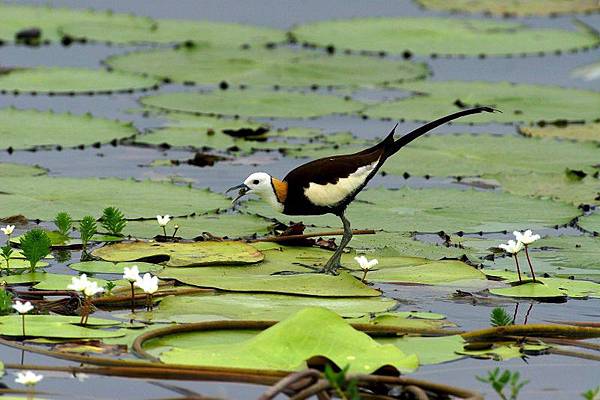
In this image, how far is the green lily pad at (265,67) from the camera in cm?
1202

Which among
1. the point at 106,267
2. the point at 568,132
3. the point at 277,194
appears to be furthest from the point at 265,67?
the point at 106,267

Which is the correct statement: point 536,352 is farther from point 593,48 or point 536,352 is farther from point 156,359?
point 593,48

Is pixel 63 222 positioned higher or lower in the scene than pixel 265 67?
lower

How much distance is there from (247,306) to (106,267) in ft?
3.09

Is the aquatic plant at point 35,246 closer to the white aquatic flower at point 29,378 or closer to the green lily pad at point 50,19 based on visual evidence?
the white aquatic flower at point 29,378

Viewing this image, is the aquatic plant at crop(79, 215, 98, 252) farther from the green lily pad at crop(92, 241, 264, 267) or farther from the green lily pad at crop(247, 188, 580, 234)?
the green lily pad at crop(247, 188, 580, 234)

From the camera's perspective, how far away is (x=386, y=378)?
15.5 feet

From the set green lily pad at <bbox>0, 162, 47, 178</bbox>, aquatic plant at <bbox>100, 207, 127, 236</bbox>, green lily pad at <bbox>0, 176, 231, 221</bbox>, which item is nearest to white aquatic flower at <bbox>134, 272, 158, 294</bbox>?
aquatic plant at <bbox>100, 207, 127, 236</bbox>

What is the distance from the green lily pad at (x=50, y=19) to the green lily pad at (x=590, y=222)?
7.44 m

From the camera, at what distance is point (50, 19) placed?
48.0ft

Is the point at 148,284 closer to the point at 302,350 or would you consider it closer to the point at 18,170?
the point at 302,350

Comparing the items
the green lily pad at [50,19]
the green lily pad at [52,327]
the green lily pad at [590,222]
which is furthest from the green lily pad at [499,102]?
the green lily pad at [52,327]

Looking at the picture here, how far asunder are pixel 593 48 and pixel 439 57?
1.62 m

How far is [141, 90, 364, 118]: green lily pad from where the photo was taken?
1076cm
